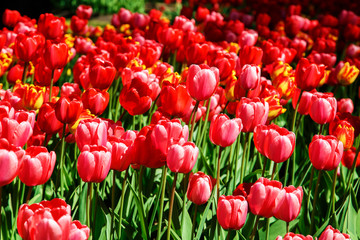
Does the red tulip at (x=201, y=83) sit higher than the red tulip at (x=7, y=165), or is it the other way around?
the red tulip at (x=201, y=83)

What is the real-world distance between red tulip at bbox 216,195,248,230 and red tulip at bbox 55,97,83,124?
2.28 ft

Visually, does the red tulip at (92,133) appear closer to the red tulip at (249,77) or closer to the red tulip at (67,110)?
the red tulip at (67,110)

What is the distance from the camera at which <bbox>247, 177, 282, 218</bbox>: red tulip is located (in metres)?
1.52

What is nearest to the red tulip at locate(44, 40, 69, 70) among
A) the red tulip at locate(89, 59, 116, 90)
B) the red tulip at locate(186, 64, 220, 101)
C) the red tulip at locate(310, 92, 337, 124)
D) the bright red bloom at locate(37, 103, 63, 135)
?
the red tulip at locate(89, 59, 116, 90)

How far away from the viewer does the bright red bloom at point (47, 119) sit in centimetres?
194

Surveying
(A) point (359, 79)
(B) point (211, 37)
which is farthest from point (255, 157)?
(A) point (359, 79)

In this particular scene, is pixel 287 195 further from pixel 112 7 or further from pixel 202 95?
pixel 112 7

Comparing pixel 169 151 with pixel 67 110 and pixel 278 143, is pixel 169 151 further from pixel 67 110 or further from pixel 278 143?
pixel 67 110

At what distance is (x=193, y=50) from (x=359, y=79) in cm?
204

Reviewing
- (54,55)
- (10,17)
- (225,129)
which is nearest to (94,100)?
(54,55)

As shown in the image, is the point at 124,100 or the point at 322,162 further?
the point at 124,100

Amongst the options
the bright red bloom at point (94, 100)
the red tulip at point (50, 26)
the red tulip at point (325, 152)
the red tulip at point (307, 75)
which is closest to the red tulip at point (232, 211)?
the red tulip at point (325, 152)

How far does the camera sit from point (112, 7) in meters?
11.5

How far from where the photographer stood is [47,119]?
1.95m
